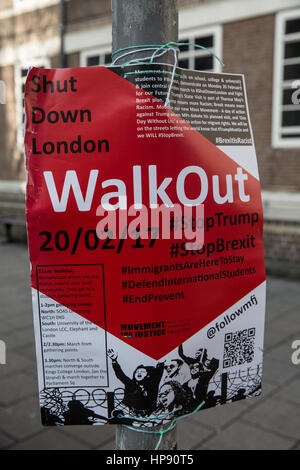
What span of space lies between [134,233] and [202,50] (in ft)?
26.5

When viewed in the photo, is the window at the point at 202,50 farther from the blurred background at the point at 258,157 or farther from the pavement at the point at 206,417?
the pavement at the point at 206,417

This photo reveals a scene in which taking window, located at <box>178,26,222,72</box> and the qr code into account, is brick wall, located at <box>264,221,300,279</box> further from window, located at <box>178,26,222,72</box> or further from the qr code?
the qr code

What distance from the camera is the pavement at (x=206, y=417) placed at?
11.5 ft

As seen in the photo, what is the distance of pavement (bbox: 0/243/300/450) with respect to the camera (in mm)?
3496

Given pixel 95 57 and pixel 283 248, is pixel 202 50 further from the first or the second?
Result: pixel 283 248

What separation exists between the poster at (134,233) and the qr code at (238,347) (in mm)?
24

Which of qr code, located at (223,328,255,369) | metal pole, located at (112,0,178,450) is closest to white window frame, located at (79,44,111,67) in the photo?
metal pole, located at (112,0,178,450)

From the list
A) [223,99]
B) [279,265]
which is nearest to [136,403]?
[223,99]

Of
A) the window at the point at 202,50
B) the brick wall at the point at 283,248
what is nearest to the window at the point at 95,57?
the window at the point at 202,50

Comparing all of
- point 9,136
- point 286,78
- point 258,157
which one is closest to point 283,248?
point 258,157

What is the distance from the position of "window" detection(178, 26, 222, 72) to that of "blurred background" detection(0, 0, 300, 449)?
0.06 feet

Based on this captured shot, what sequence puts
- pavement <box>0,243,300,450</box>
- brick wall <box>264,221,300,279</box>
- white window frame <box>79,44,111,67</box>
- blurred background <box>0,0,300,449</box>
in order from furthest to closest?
1. white window frame <box>79,44,111,67</box>
2. brick wall <box>264,221,300,279</box>
3. blurred background <box>0,0,300,449</box>
4. pavement <box>0,243,300,450</box>

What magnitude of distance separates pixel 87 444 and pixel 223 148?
2.63m

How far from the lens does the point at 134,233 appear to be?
1.58 m
